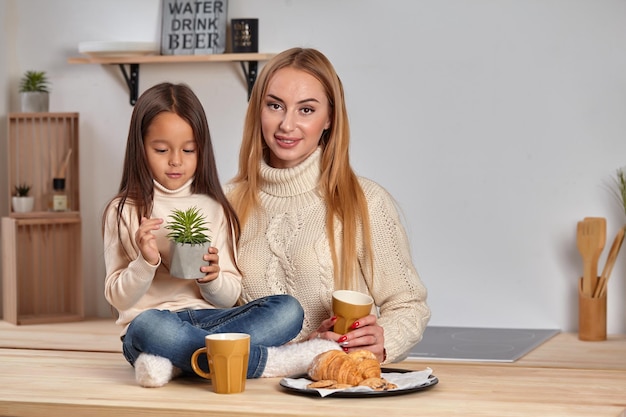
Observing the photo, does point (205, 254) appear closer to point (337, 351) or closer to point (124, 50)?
point (337, 351)

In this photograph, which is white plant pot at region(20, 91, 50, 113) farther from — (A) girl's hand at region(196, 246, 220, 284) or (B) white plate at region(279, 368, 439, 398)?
(B) white plate at region(279, 368, 439, 398)

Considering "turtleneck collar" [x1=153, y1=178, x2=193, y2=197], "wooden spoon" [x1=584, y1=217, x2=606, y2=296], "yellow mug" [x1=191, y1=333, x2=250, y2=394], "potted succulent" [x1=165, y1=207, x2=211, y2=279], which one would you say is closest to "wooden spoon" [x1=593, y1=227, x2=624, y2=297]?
"wooden spoon" [x1=584, y1=217, x2=606, y2=296]

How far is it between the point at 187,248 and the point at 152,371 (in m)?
0.19

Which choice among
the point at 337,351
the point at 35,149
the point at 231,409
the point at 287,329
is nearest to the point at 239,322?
the point at 287,329

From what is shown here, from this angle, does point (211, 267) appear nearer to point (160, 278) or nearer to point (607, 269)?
point (160, 278)

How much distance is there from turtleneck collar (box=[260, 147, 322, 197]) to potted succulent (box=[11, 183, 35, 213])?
2.22 meters

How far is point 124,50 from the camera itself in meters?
3.73

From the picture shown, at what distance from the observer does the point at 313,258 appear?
5.70 ft

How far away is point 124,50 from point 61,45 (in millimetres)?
373

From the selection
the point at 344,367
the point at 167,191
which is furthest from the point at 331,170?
the point at 344,367

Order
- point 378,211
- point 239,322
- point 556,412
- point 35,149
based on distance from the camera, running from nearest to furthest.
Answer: point 556,412 → point 239,322 → point 378,211 → point 35,149

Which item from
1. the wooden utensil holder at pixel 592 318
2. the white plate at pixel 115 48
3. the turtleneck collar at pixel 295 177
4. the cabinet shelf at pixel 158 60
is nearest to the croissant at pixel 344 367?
the turtleneck collar at pixel 295 177

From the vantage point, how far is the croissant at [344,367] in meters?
1.27

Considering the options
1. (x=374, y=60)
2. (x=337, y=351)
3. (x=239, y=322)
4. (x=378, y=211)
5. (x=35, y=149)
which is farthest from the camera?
(x=35, y=149)
